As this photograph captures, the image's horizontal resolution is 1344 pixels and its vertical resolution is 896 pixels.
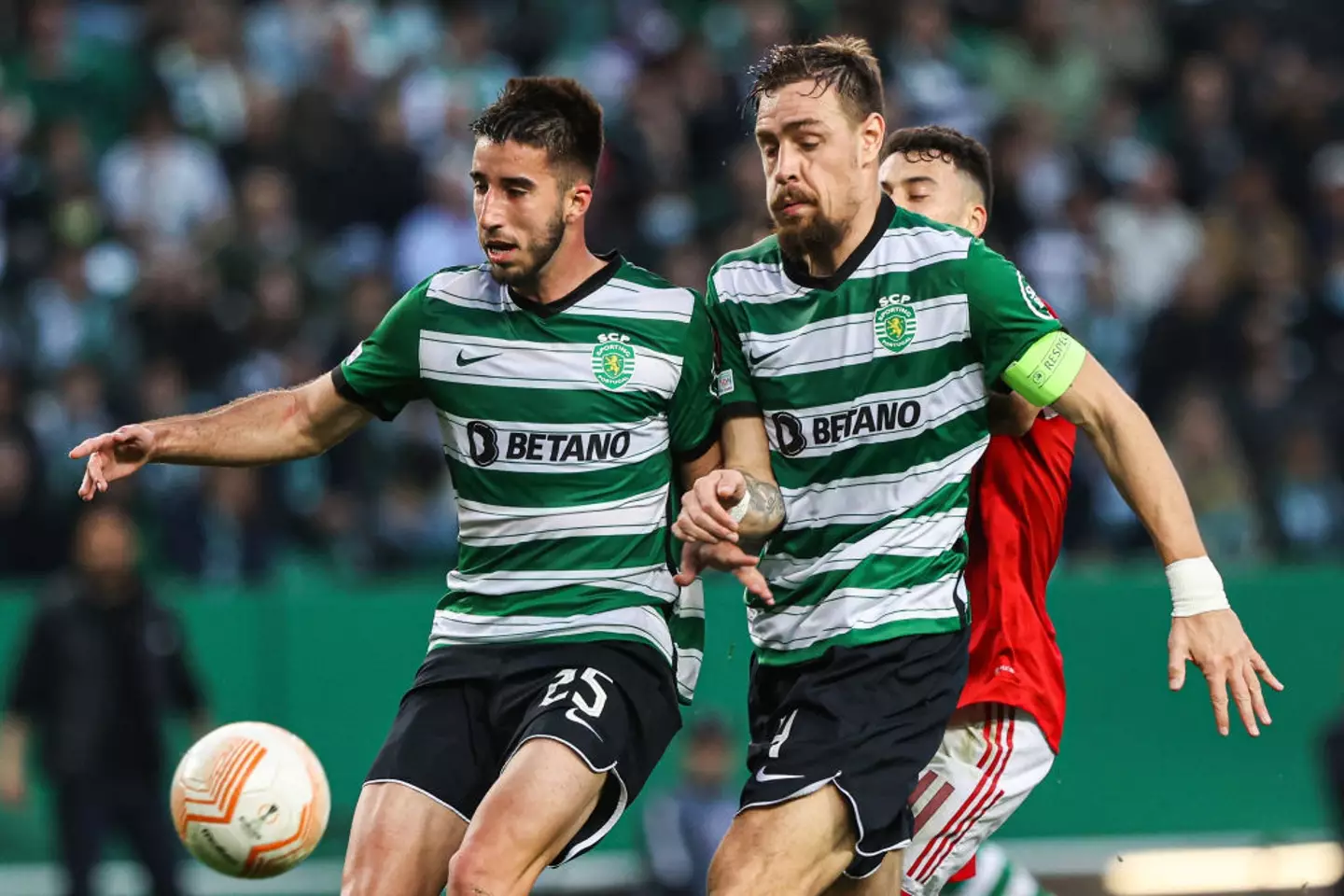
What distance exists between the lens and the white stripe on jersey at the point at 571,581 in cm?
548

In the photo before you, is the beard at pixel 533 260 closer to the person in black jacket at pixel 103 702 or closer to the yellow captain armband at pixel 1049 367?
the yellow captain armband at pixel 1049 367

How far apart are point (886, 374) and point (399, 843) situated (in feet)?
5.74

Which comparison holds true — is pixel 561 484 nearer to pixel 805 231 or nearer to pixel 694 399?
pixel 694 399

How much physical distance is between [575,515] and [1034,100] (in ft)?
34.9

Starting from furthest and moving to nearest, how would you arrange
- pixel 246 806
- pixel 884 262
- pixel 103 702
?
pixel 103 702
pixel 246 806
pixel 884 262

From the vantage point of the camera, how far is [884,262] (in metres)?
5.40

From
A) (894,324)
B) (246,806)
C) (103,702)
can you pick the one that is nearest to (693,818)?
(103,702)

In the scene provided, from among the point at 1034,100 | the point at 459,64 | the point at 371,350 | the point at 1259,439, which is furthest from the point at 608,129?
the point at 371,350

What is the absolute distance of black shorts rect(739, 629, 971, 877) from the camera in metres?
5.15

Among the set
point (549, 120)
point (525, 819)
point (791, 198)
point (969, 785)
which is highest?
point (549, 120)

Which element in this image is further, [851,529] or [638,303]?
[638,303]

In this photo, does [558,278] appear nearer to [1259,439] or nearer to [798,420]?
[798,420]

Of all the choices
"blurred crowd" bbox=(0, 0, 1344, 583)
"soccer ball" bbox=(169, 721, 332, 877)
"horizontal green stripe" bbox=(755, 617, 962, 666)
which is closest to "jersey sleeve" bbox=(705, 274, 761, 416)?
"horizontal green stripe" bbox=(755, 617, 962, 666)

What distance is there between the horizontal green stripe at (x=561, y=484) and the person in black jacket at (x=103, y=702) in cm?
554
